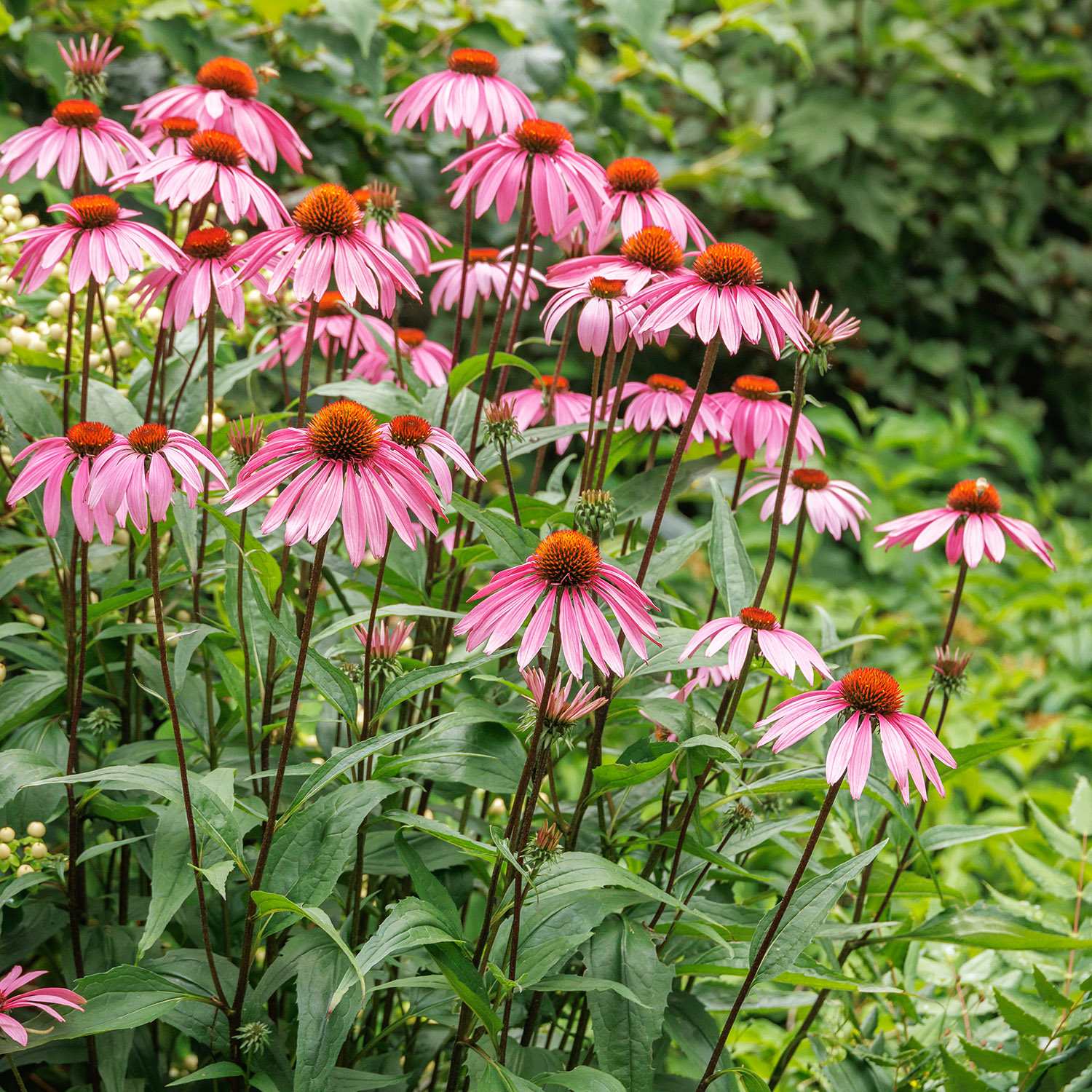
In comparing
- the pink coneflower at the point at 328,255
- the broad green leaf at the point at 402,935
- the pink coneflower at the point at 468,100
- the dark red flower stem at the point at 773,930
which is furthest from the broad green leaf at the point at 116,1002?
the pink coneflower at the point at 468,100

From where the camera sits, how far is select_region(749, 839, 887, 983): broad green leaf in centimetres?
66

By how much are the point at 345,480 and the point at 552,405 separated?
1.23 ft

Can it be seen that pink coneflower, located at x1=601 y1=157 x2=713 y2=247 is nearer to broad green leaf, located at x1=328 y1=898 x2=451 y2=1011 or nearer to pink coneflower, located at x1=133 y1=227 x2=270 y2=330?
pink coneflower, located at x1=133 y1=227 x2=270 y2=330

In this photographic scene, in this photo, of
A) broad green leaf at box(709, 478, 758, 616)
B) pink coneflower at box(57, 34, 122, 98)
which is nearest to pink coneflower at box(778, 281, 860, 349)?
broad green leaf at box(709, 478, 758, 616)

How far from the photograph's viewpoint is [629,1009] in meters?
0.67

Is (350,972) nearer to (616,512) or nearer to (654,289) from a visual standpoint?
(616,512)

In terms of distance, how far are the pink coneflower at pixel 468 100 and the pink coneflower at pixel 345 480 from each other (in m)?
0.39

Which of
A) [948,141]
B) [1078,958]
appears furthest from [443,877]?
[948,141]

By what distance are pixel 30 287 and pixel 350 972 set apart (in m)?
0.52

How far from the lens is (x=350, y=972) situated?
632 mm

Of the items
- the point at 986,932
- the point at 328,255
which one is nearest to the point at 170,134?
the point at 328,255

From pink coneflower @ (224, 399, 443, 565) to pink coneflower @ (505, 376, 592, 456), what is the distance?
33 centimetres

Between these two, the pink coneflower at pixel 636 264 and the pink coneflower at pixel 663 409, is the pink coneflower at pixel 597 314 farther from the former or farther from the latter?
the pink coneflower at pixel 663 409

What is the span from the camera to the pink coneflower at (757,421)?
0.87 meters
